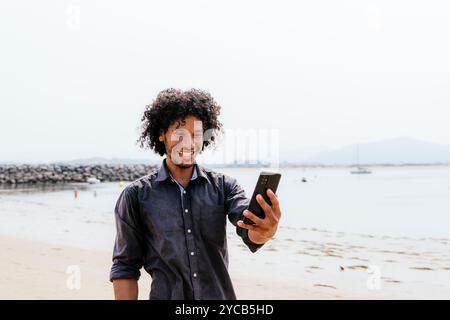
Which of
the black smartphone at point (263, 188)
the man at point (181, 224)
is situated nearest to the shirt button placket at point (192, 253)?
the man at point (181, 224)

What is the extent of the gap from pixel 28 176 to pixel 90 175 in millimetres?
8860

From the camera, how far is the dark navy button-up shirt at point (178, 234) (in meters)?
2.20

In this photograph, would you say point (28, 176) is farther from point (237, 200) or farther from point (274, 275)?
point (237, 200)

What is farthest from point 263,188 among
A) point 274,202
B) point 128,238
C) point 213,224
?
point 128,238

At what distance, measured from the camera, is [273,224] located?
207cm

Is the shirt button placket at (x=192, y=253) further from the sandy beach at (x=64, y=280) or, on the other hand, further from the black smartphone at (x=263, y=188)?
the sandy beach at (x=64, y=280)

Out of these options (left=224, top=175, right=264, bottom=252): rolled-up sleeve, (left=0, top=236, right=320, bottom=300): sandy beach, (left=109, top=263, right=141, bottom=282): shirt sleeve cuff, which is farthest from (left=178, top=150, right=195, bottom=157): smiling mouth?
(left=0, top=236, right=320, bottom=300): sandy beach

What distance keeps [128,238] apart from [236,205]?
0.49 m

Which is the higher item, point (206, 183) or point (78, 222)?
point (206, 183)

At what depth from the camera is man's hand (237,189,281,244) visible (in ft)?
6.61

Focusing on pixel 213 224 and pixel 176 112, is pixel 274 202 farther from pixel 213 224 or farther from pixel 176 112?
pixel 176 112

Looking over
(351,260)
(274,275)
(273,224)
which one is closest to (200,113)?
(273,224)

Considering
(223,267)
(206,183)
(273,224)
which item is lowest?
(223,267)

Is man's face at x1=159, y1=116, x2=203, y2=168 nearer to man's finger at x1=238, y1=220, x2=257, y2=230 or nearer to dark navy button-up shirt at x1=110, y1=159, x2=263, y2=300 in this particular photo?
dark navy button-up shirt at x1=110, y1=159, x2=263, y2=300
